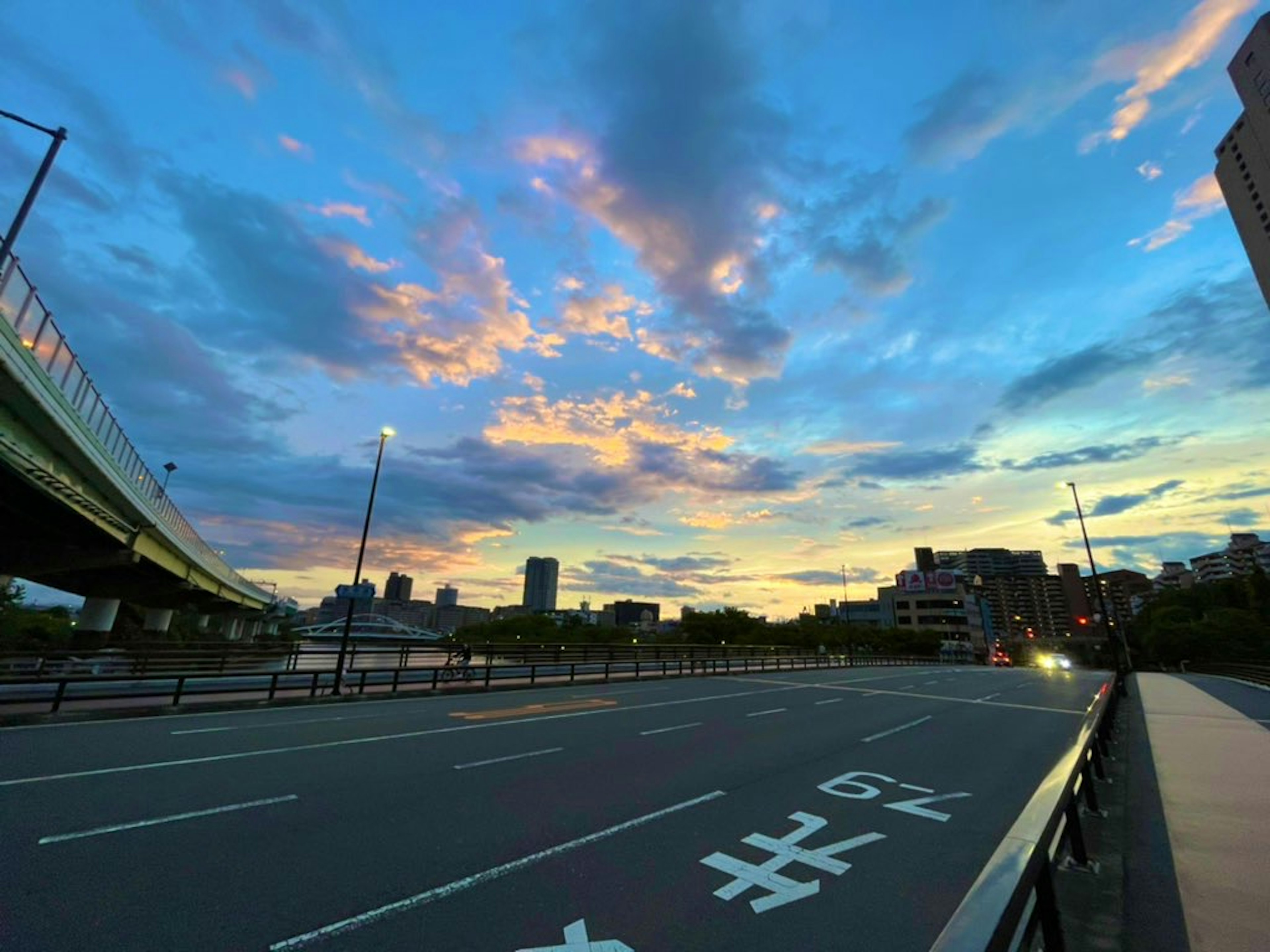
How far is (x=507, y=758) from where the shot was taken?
10.3 metres

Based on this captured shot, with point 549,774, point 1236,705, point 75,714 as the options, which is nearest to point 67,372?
point 75,714

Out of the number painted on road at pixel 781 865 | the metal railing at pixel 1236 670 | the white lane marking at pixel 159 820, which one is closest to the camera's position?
the number painted on road at pixel 781 865

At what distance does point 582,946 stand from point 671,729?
32.7 feet

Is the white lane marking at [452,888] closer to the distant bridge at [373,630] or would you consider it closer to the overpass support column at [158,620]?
the overpass support column at [158,620]

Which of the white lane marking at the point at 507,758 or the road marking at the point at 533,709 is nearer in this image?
the white lane marking at the point at 507,758

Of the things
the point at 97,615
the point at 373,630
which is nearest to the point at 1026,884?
the point at 97,615

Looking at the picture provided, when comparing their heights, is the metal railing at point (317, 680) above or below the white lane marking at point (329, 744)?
above

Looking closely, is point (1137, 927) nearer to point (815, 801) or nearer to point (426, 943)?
point (815, 801)

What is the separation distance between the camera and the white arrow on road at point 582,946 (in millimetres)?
4234

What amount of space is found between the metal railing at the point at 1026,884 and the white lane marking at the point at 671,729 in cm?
883

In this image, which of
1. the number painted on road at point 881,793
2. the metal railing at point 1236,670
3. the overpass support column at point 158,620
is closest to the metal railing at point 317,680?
the number painted on road at point 881,793

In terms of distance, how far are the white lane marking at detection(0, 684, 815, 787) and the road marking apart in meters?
0.50

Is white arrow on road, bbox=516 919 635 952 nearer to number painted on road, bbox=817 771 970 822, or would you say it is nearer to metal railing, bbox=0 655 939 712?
number painted on road, bbox=817 771 970 822

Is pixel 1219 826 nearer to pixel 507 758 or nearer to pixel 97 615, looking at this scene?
pixel 507 758
